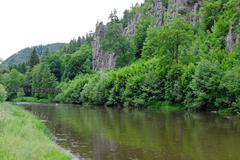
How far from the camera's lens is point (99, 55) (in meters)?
168

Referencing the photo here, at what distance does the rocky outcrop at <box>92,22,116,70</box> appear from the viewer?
158 m

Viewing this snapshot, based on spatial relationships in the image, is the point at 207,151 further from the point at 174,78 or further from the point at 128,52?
the point at 128,52

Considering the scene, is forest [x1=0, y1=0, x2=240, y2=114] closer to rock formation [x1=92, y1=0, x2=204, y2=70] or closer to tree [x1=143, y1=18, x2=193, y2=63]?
tree [x1=143, y1=18, x2=193, y2=63]

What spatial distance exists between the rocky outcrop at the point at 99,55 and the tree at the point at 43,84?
2048cm

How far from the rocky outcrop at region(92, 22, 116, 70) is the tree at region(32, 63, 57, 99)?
2048 centimetres

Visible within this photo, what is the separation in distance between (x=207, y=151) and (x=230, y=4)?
2501 inches

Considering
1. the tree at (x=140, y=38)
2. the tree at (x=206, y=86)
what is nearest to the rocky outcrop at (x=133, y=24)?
the tree at (x=140, y=38)

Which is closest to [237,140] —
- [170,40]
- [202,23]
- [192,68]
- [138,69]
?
[192,68]

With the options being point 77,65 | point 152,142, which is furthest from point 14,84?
point 152,142

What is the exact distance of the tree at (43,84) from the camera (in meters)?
165

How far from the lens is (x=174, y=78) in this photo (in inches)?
3127

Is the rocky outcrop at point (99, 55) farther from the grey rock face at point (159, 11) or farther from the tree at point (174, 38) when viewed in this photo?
the tree at point (174, 38)

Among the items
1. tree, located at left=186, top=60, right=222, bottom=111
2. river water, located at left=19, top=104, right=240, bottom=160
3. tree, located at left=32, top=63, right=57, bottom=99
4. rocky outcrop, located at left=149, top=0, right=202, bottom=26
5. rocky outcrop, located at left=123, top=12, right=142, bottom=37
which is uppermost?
rocky outcrop, located at left=123, top=12, right=142, bottom=37

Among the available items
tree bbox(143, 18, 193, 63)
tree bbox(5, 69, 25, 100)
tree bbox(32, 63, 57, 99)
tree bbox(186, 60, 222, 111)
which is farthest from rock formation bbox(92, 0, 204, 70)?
tree bbox(5, 69, 25, 100)
